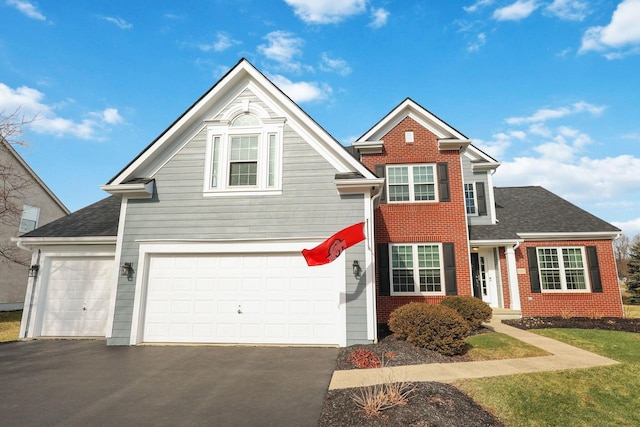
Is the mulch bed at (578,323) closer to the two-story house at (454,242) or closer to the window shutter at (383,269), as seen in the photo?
the two-story house at (454,242)

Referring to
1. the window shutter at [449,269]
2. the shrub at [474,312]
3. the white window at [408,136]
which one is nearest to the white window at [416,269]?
the window shutter at [449,269]

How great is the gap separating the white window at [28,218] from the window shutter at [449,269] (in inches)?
917

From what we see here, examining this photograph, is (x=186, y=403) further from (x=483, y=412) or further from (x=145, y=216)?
(x=145, y=216)

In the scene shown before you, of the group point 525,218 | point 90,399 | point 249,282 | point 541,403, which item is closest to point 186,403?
point 90,399

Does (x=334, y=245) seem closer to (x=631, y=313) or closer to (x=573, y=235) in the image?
(x=573, y=235)

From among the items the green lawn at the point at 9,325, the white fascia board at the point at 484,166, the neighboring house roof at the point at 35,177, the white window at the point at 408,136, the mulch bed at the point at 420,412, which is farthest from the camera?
the neighboring house roof at the point at 35,177

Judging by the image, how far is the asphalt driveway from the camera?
15.5 feet

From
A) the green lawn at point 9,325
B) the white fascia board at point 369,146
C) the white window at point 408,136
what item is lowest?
the green lawn at point 9,325

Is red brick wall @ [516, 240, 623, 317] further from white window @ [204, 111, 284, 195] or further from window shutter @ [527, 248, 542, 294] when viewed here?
white window @ [204, 111, 284, 195]

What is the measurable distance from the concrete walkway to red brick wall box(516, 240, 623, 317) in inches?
225

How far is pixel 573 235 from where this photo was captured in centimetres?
1375

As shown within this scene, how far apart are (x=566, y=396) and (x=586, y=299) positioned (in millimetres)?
10377

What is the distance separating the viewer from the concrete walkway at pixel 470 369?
600 cm

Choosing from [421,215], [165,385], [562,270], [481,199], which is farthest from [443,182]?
[165,385]
